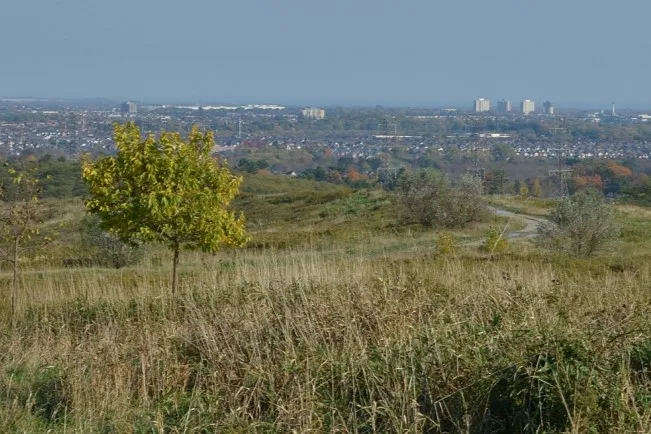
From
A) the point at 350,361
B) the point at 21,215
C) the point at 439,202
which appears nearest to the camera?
the point at 350,361

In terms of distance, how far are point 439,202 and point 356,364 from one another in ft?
111

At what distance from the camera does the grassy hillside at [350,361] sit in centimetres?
606

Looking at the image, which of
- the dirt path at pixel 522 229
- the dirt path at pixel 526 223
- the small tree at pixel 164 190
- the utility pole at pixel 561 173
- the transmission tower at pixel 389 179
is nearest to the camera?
the small tree at pixel 164 190

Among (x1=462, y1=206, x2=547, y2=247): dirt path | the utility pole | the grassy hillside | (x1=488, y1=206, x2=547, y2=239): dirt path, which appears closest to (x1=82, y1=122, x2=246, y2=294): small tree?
the grassy hillside

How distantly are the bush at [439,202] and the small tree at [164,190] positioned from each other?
24.3 m

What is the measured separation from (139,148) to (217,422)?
1058cm

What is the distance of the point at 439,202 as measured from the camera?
133 ft

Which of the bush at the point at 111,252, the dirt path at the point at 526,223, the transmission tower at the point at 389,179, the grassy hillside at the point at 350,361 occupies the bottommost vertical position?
the transmission tower at the point at 389,179

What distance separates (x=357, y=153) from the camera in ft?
468

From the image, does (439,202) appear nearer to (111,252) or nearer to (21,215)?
(111,252)

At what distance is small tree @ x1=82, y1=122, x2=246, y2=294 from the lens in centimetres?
1600

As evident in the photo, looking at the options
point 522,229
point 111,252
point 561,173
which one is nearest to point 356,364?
point 111,252

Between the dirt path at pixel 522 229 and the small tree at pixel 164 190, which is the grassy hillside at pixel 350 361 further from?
the dirt path at pixel 522 229

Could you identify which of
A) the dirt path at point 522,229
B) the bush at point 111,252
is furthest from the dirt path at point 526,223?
the bush at point 111,252
